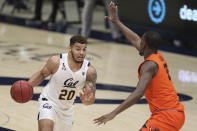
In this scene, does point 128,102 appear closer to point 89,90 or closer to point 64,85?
point 89,90

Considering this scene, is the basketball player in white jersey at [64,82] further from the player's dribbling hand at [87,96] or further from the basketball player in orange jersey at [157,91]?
the basketball player in orange jersey at [157,91]

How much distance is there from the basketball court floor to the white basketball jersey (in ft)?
4.09

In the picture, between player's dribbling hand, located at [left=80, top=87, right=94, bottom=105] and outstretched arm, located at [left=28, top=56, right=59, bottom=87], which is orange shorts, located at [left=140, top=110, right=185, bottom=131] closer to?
player's dribbling hand, located at [left=80, top=87, right=94, bottom=105]

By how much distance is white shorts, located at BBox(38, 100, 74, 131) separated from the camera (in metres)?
5.55

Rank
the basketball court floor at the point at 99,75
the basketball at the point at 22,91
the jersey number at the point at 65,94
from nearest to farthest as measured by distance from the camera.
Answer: the basketball at the point at 22,91
the jersey number at the point at 65,94
the basketball court floor at the point at 99,75

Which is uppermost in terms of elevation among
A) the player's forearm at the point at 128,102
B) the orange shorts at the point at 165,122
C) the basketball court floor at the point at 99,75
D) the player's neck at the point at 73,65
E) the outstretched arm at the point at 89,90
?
the player's neck at the point at 73,65

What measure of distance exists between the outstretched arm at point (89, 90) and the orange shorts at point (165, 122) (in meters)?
0.70

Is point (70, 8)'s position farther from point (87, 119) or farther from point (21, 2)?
point (87, 119)

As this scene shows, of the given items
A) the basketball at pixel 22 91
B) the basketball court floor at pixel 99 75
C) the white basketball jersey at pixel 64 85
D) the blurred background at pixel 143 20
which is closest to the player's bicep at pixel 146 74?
the white basketball jersey at pixel 64 85

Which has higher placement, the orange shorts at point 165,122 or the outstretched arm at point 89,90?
the outstretched arm at point 89,90

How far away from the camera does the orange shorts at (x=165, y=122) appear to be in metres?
5.02

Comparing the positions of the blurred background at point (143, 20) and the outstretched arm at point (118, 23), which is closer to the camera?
the outstretched arm at point (118, 23)

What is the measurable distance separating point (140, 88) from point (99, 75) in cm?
561

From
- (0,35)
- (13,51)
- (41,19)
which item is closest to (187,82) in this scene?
(13,51)
